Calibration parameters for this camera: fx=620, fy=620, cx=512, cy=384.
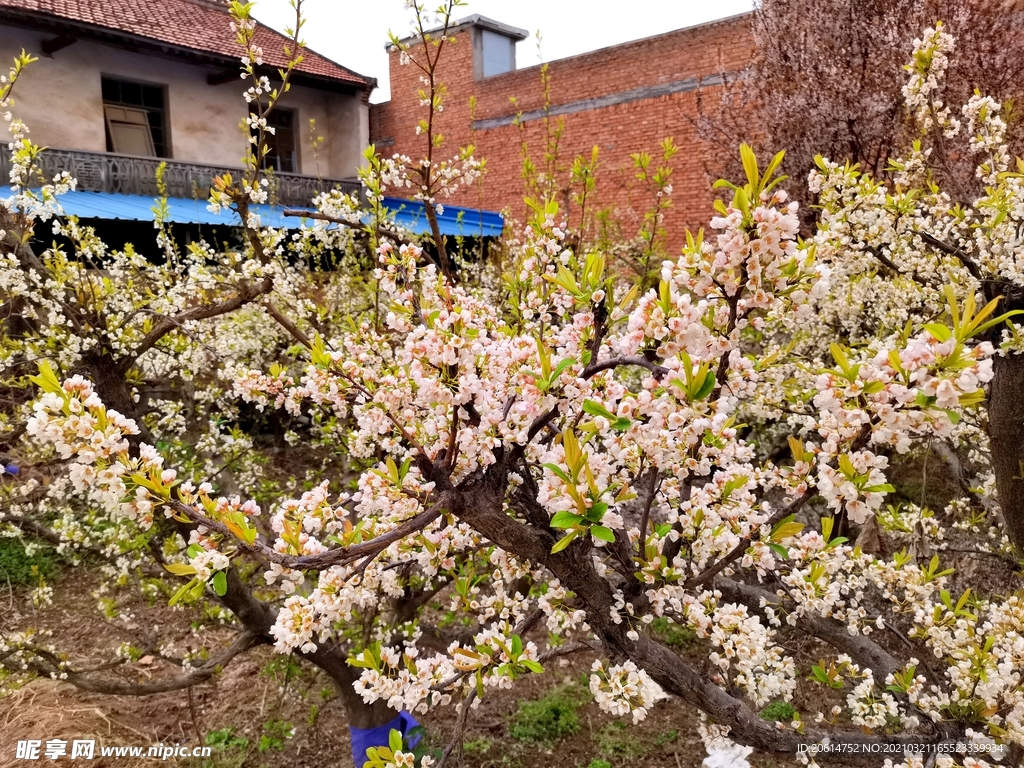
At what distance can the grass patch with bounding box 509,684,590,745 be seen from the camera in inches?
139

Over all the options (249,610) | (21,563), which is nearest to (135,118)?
(21,563)

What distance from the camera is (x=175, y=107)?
1136cm

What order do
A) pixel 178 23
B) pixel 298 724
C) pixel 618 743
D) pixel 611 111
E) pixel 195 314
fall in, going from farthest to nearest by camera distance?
pixel 611 111
pixel 178 23
pixel 298 724
pixel 618 743
pixel 195 314

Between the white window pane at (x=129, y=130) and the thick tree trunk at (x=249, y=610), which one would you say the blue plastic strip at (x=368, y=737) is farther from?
the white window pane at (x=129, y=130)

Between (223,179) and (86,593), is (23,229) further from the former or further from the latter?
(86,593)

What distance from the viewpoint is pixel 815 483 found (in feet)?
4.54

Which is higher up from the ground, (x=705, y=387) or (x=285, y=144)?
(x=285, y=144)

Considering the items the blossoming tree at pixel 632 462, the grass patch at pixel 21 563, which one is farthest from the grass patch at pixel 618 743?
the grass patch at pixel 21 563

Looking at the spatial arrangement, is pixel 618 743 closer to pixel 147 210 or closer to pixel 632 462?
pixel 632 462

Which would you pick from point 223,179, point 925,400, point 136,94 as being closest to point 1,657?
→ point 223,179

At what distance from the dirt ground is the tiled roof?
7920 millimetres

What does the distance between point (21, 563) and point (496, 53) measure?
43.0 ft

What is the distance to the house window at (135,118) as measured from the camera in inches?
427

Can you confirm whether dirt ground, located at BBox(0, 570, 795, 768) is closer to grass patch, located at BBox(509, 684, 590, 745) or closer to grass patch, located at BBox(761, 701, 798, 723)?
grass patch, located at BBox(509, 684, 590, 745)
